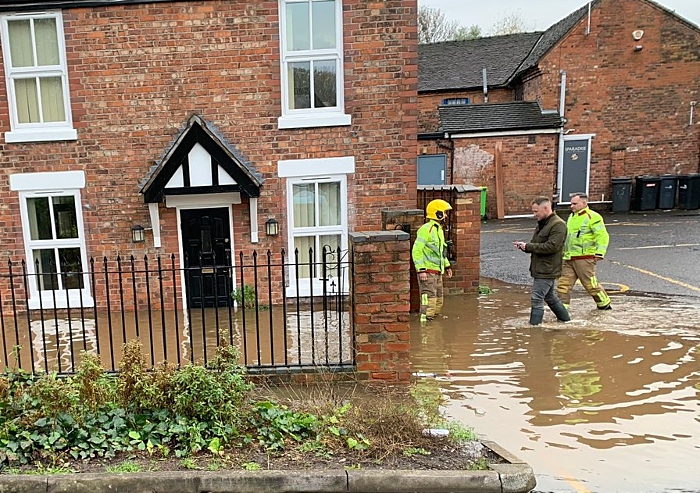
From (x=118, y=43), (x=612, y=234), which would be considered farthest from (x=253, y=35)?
(x=612, y=234)

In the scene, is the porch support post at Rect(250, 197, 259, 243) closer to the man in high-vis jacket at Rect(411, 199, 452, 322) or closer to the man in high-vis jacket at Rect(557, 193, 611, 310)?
the man in high-vis jacket at Rect(411, 199, 452, 322)

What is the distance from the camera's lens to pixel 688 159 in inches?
755

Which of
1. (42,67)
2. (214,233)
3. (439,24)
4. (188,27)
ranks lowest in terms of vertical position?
(214,233)

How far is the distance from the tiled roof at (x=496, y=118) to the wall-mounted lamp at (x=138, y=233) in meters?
13.1

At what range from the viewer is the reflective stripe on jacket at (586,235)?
24.9 ft

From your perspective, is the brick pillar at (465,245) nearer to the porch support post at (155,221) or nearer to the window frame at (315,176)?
the window frame at (315,176)

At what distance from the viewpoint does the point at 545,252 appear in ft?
22.7

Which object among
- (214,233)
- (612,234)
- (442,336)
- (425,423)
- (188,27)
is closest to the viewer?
(425,423)

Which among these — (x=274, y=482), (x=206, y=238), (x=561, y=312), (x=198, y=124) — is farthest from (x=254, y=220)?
(x=274, y=482)

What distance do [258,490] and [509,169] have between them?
17.4m

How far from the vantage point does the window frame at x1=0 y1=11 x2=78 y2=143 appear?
26.9ft

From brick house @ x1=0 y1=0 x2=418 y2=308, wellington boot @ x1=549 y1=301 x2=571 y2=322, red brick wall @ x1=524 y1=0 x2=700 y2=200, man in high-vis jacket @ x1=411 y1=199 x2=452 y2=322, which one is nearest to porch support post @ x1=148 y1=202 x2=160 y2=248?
brick house @ x1=0 y1=0 x2=418 y2=308

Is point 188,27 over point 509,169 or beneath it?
over

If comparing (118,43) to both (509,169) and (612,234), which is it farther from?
(509,169)
